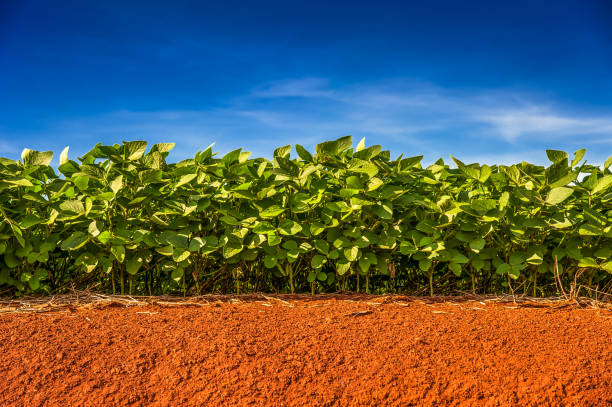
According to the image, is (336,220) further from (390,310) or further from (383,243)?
(390,310)

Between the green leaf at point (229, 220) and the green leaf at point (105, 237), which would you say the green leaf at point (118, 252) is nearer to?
the green leaf at point (105, 237)

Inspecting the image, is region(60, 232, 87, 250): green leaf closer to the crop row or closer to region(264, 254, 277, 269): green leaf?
the crop row

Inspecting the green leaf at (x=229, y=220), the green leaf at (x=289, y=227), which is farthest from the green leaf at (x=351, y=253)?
the green leaf at (x=229, y=220)

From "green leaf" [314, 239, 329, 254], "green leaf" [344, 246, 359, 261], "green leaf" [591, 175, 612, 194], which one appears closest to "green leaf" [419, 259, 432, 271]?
"green leaf" [344, 246, 359, 261]

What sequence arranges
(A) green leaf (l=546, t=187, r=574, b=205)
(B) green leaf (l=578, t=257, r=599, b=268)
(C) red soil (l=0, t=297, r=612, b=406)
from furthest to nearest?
(B) green leaf (l=578, t=257, r=599, b=268) < (A) green leaf (l=546, t=187, r=574, b=205) < (C) red soil (l=0, t=297, r=612, b=406)

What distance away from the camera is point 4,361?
2266 millimetres

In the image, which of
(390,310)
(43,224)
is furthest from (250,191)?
(43,224)

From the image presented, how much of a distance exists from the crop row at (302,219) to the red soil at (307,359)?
0.58 m

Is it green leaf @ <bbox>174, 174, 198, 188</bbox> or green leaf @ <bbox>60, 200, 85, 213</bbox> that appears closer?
green leaf @ <bbox>174, 174, 198, 188</bbox>

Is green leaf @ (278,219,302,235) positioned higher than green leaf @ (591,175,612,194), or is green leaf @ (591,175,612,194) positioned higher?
green leaf @ (591,175,612,194)

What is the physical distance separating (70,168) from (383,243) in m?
2.21

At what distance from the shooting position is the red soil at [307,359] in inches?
77.9

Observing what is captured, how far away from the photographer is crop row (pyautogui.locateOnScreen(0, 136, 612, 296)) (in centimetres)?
317

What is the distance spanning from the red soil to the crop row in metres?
0.58
